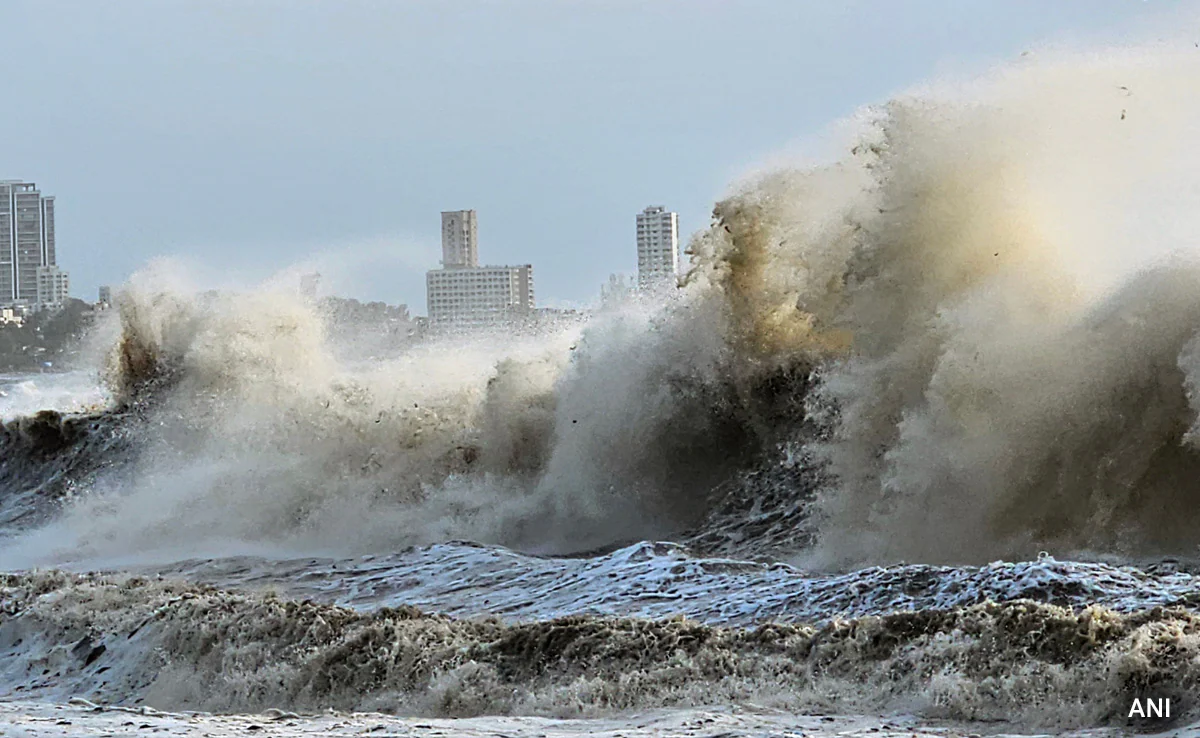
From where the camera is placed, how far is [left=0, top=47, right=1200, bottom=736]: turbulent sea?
723cm

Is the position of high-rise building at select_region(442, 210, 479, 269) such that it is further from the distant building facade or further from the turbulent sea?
the turbulent sea

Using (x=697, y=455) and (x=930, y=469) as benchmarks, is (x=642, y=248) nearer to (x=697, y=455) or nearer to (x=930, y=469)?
(x=697, y=455)

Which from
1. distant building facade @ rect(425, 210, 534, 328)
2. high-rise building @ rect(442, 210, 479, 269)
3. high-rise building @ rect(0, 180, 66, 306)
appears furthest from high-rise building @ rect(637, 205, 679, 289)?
high-rise building @ rect(0, 180, 66, 306)

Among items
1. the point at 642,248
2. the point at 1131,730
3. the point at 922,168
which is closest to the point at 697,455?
the point at 922,168

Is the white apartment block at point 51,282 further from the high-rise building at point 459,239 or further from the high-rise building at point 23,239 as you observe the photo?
the high-rise building at point 459,239

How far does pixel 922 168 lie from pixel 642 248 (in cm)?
1717

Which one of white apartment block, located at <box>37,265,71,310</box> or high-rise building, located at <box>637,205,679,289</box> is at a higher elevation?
white apartment block, located at <box>37,265,71,310</box>

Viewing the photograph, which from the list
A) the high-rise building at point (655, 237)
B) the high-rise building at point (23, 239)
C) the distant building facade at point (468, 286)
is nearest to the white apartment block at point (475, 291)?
the distant building facade at point (468, 286)

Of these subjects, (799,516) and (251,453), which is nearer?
(799,516)

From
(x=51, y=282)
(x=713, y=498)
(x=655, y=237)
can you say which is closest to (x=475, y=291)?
(x=655, y=237)

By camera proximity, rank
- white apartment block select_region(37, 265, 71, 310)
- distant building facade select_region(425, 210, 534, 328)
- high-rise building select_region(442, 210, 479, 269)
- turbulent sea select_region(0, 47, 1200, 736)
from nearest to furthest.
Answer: turbulent sea select_region(0, 47, 1200, 736) < distant building facade select_region(425, 210, 534, 328) < high-rise building select_region(442, 210, 479, 269) < white apartment block select_region(37, 265, 71, 310)

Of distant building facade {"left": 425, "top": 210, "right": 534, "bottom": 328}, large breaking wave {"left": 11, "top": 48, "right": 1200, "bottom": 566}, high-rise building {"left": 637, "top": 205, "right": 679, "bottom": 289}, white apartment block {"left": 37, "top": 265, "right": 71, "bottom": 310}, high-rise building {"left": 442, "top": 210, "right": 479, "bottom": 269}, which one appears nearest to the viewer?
large breaking wave {"left": 11, "top": 48, "right": 1200, "bottom": 566}

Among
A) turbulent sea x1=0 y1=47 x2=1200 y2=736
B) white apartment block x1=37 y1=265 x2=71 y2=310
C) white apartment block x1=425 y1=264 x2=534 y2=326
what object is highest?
white apartment block x1=37 y1=265 x2=71 y2=310

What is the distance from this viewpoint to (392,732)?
668 cm
